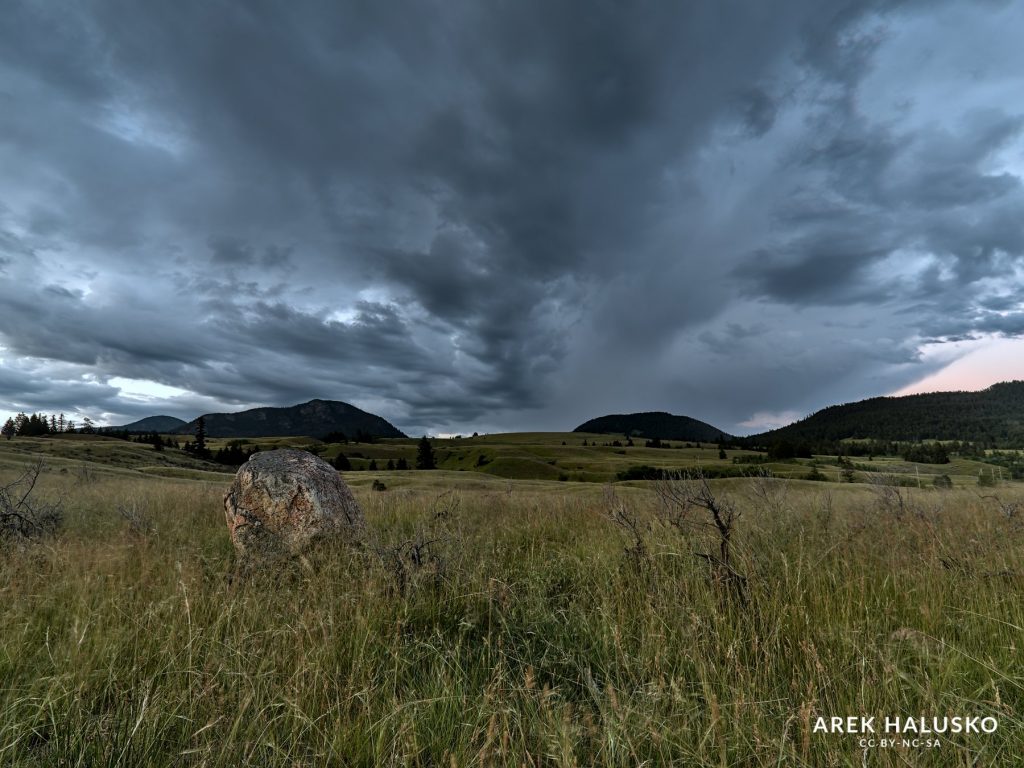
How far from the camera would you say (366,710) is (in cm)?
267

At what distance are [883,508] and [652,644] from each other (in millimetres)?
6881

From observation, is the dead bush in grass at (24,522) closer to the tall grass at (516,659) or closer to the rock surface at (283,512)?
the tall grass at (516,659)

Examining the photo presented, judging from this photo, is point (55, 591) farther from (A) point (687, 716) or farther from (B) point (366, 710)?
(A) point (687, 716)

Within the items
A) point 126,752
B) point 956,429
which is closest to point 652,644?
point 126,752

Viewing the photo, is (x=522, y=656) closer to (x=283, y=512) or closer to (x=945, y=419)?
(x=283, y=512)

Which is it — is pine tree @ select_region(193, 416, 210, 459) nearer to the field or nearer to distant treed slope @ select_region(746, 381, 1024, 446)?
the field

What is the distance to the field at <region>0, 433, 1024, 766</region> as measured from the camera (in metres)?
2.42

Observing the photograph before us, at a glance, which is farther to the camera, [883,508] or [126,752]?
[883,508]

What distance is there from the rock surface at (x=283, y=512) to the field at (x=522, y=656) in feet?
2.73

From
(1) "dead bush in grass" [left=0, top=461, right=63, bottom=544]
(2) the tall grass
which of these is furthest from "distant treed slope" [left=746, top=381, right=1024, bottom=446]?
(1) "dead bush in grass" [left=0, top=461, right=63, bottom=544]

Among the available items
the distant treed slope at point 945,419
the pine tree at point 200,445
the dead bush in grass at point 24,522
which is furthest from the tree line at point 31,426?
the distant treed slope at point 945,419

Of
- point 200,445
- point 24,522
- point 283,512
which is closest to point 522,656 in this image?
point 283,512

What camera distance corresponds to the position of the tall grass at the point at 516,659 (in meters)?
2.42

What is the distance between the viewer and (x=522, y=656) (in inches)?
141
